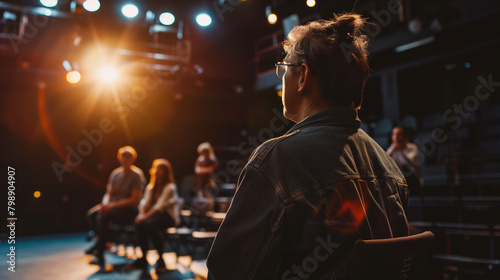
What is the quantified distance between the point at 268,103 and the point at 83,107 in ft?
16.8

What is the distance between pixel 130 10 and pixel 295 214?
6491 millimetres

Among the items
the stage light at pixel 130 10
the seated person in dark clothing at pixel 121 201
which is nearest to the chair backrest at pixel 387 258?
the seated person in dark clothing at pixel 121 201

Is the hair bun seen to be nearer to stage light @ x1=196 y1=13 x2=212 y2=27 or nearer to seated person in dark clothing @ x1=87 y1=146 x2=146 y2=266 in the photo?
seated person in dark clothing @ x1=87 y1=146 x2=146 y2=266

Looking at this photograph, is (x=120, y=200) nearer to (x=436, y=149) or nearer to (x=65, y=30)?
(x=65, y=30)

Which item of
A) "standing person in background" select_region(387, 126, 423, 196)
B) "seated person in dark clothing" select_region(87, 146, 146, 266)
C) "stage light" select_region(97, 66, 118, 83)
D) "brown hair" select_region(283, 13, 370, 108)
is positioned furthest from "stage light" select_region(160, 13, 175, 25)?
"brown hair" select_region(283, 13, 370, 108)

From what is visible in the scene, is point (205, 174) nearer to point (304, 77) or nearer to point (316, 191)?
point (304, 77)

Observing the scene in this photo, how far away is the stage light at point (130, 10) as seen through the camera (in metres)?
6.25

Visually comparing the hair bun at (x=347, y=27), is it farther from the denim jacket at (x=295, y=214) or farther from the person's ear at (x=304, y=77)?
the denim jacket at (x=295, y=214)

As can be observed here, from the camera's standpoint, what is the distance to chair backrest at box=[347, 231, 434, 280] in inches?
29.0

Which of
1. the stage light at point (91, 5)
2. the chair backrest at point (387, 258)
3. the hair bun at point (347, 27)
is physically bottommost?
the chair backrest at point (387, 258)

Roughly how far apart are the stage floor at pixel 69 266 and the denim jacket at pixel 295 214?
3.45 m

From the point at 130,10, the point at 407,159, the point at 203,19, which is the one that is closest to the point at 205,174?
the point at 203,19

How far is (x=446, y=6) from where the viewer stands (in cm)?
627

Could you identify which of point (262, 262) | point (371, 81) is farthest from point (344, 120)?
point (371, 81)
